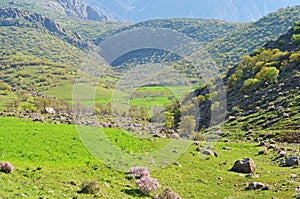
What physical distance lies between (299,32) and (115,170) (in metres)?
111

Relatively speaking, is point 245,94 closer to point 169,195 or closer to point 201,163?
point 201,163

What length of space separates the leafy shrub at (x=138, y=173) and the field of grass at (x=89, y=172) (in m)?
0.76

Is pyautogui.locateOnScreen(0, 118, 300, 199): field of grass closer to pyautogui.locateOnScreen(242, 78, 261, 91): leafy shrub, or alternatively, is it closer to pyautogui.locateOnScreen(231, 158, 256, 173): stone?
pyautogui.locateOnScreen(231, 158, 256, 173): stone

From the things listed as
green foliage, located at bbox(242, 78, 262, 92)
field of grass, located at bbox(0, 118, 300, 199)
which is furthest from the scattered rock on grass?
green foliage, located at bbox(242, 78, 262, 92)

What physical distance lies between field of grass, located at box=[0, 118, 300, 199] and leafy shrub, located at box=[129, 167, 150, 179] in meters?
0.76

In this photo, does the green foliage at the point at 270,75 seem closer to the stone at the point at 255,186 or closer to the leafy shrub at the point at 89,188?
the stone at the point at 255,186

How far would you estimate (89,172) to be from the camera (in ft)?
96.2

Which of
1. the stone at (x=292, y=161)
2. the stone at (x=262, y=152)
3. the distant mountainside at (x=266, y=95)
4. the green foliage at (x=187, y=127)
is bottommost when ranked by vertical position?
the green foliage at (x=187, y=127)

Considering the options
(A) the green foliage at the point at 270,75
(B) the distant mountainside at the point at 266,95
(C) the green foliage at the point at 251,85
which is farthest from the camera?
(C) the green foliage at the point at 251,85

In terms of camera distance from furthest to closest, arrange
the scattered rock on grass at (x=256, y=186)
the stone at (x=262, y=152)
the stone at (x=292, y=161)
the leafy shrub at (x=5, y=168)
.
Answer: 1. the stone at (x=262, y=152)
2. the stone at (x=292, y=161)
3. the scattered rock on grass at (x=256, y=186)
4. the leafy shrub at (x=5, y=168)

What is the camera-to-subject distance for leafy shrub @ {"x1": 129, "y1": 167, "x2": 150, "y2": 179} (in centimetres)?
3047

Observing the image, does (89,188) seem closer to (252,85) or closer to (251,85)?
(252,85)

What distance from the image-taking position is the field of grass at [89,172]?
23.8 m

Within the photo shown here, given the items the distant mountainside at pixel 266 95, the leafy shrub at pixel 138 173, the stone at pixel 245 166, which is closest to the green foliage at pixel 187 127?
the distant mountainside at pixel 266 95
